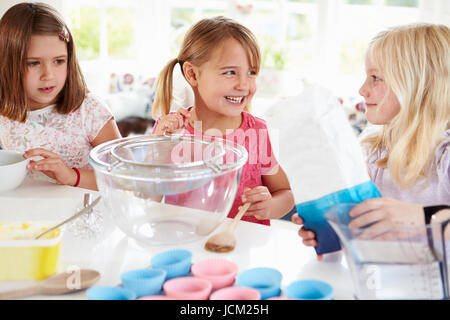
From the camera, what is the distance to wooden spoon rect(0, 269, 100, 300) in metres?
0.69

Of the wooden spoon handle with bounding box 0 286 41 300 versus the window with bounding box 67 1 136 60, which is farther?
the window with bounding box 67 1 136 60

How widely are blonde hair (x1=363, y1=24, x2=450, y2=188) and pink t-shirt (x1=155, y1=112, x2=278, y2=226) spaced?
42cm

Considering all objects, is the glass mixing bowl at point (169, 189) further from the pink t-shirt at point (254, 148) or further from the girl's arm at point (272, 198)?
the pink t-shirt at point (254, 148)

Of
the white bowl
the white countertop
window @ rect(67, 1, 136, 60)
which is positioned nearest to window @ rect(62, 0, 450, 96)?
window @ rect(67, 1, 136, 60)

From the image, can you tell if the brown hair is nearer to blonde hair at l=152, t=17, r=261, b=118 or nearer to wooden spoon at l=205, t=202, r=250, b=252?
blonde hair at l=152, t=17, r=261, b=118

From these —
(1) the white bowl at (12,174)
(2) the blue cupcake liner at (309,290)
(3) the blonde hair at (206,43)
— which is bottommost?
(2) the blue cupcake liner at (309,290)

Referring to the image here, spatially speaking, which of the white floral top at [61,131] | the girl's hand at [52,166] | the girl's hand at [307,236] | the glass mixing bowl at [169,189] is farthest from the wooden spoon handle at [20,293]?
the white floral top at [61,131]

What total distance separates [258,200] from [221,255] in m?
0.23

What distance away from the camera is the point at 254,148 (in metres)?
1.50

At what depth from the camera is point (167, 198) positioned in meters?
0.89

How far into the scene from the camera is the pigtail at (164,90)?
4.75 feet

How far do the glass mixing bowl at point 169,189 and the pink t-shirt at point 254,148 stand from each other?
426mm
